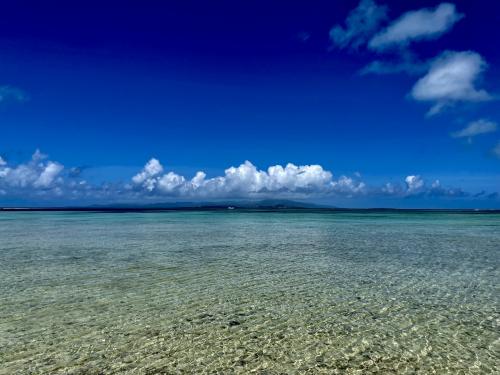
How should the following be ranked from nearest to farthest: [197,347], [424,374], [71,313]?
[424,374] → [197,347] → [71,313]

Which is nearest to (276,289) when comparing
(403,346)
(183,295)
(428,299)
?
(183,295)

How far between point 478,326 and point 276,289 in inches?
255

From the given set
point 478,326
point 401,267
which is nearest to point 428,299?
point 478,326

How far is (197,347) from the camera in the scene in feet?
29.2

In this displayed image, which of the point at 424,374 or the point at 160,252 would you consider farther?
the point at 160,252

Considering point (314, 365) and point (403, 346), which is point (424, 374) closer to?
point (403, 346)

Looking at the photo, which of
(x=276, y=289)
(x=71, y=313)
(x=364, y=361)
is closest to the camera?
(x=364, y=361)

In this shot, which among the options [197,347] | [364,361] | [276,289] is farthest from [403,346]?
[276,289]

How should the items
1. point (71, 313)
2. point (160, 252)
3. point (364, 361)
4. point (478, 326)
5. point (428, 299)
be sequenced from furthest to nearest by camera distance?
1. point (160, 252)
2. point (428, 299)
3. point (71, 313)
4. point (478, 326)
5. point (364, 361)

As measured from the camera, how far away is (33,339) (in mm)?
9242

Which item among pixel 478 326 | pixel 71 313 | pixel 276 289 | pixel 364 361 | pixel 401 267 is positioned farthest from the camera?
pixel 401 267

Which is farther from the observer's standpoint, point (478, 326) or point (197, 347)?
point (478, 326)

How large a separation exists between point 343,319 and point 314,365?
122 inches

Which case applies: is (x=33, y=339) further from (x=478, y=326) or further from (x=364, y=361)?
(x=478, y=326)
